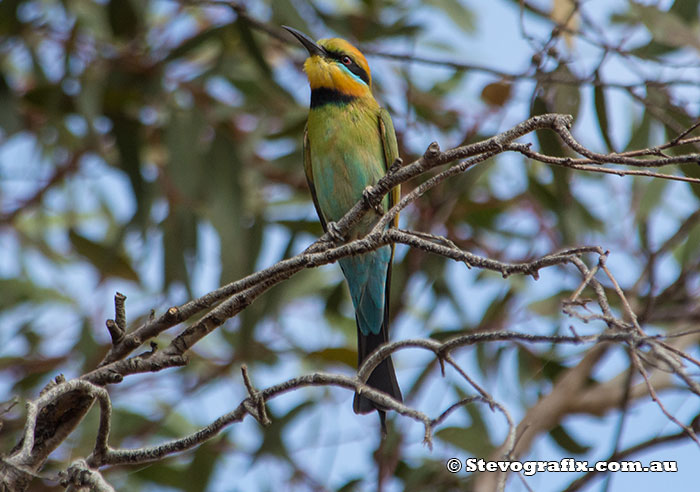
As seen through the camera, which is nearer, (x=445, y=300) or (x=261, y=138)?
(x=445, y=300)

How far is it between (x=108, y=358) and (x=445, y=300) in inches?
74.1

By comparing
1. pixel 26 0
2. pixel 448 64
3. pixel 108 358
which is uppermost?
pixel 26 0

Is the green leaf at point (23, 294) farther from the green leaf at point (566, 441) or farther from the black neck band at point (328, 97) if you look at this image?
the green leaf at point (566, 441)

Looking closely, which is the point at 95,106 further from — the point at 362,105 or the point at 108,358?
the point at 108,358

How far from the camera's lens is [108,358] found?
1257mm

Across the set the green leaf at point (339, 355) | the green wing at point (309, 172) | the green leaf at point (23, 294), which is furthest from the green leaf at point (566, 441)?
the green leaf at point (23, 294)

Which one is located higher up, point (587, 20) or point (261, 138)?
point (261, 138)

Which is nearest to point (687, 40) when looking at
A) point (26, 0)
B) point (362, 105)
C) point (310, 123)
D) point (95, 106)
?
point (362, 105)

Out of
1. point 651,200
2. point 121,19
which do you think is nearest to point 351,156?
point 651,200

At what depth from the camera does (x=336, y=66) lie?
2.58 meters

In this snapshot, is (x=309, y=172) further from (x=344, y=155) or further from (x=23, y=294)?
(x=23, y=294)

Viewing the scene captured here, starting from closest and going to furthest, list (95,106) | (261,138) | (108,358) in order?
1. (108,358)
2. (95,106)
3. (261,138)

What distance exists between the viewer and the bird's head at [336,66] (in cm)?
256

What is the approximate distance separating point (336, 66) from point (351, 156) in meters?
0.34
